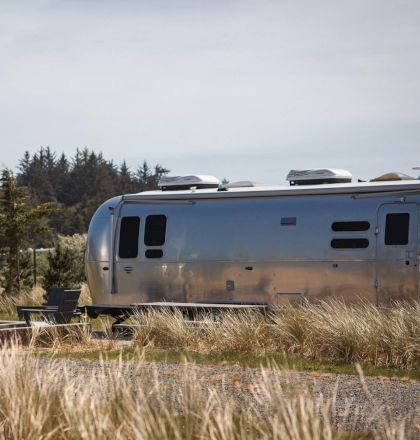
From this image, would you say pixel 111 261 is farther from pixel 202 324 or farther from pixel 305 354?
pixel 305 354

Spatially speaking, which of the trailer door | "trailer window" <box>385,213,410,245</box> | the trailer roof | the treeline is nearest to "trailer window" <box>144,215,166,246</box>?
the trailer roof

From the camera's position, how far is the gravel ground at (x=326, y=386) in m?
8.17

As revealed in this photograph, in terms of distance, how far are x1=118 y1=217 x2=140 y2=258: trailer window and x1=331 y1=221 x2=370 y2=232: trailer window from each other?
12.2ft

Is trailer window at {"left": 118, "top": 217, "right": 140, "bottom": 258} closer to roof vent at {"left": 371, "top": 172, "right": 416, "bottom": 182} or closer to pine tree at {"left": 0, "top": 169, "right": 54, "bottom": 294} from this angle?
roof vent at {"left": 371, "top": 172, "right": 416, "bottom": 182}

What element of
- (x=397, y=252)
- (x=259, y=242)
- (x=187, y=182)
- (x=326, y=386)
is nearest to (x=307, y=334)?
(x=326, y=386)

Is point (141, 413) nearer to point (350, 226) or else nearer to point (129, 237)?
point (350, 226)

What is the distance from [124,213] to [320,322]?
6.08 metres

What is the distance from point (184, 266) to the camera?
17.1 meters

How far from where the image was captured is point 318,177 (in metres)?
17.0

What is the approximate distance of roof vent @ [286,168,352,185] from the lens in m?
17.0

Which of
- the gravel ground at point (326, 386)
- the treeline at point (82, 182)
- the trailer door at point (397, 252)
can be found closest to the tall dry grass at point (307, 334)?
the trailer door at point (397, 252)

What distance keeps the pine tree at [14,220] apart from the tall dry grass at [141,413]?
20.0 meters

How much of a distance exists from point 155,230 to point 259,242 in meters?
2.05

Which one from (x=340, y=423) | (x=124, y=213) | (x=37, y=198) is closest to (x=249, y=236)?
(x=124, y=213)
